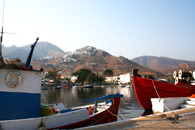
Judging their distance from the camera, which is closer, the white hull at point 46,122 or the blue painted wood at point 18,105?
the white hull at point 46,122

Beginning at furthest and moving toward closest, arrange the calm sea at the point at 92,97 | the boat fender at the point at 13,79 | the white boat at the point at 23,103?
the calm sea at the point at 92,97 → the boat fender at the point at 13,79 → the white boat at the point at 23,103

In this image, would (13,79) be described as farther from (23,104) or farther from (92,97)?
(92,97)

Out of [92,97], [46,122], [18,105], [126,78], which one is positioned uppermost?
[126,78]

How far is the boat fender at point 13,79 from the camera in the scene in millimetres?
8008

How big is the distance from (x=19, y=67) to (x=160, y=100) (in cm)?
996

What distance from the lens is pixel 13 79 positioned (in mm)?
8203

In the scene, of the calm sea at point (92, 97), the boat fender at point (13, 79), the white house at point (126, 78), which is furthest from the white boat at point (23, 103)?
the white house at point (126, 78)

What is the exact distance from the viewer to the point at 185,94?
17.5 m

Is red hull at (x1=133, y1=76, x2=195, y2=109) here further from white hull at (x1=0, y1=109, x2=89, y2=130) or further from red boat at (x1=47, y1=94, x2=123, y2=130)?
white hull at (x1=0, y1=109, x2=89, y2=130)

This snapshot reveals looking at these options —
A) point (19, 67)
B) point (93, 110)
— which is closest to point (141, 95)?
point (93, 110)

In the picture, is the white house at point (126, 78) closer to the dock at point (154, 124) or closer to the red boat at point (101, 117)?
the red boat at point (101, 117)

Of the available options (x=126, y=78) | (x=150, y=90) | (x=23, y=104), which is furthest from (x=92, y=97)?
(x=126, y=78)

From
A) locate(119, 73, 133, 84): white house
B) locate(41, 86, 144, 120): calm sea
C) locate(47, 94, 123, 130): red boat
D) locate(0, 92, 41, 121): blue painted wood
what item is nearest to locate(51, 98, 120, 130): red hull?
locate(47, 94, 123, 130): red boat

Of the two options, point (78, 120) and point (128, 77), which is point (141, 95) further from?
point (128, 77)
